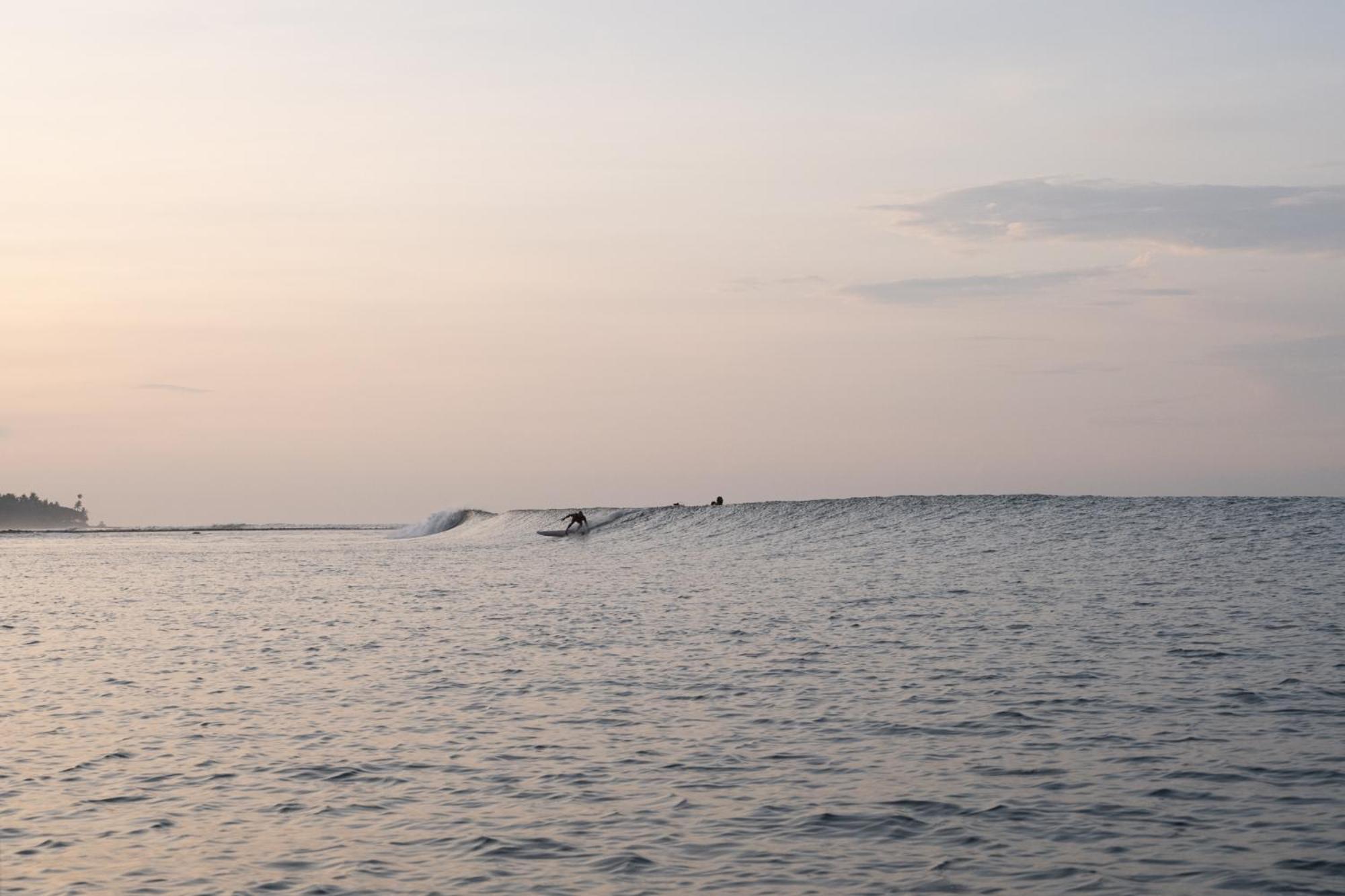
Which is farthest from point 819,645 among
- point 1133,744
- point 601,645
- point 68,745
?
point 68,745

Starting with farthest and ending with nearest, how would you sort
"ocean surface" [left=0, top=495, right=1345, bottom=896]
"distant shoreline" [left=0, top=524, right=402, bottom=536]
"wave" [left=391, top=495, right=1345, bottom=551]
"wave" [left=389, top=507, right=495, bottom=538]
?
"distant shoreline" [left=0, top=524, right=402, bottom=536], "wave" [left=389, top=507, right=495, bottom=538], "wave" [left=391, top=495, right=1345, bottom=551], "ocean surface" [left=0, top=495, right=1345, bottom=896]

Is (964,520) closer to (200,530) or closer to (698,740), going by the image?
(698,740)

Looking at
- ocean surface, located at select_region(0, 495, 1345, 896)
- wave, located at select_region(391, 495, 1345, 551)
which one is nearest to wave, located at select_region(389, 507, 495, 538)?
wave, located at select_region(391, 495, 1345, 551)

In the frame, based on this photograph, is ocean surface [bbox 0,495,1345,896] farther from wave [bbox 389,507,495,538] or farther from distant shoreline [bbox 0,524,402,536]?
distant shoreline [bbox 0,524,402,536]

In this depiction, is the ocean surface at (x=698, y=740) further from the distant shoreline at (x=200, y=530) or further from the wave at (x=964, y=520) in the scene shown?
the distant shoreline at (x=200, y=530)

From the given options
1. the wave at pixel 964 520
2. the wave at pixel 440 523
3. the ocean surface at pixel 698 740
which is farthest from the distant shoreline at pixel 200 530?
the ocean surface at pixel 698 740

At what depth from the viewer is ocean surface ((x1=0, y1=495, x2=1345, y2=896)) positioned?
11.4 metres

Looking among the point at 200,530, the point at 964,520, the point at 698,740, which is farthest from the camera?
the point at 200,530

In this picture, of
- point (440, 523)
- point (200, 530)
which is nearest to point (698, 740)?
point (440, 523)

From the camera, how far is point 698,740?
54.5 ft

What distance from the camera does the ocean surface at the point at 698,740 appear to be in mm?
11352

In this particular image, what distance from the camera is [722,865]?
1120 cm

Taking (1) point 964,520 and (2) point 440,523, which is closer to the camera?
(1) point 964,520

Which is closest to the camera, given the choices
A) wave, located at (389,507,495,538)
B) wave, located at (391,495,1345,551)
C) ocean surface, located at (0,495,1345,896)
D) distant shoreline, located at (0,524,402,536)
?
ocean surface, located at (0,495,1345,896)
